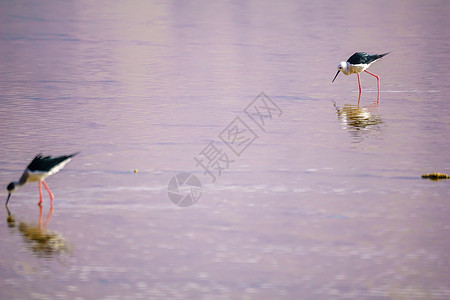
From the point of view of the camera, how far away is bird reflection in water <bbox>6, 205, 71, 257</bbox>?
7996 millimetres

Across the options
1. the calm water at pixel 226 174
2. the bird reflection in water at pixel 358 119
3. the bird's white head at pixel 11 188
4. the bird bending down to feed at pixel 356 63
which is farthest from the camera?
the bird bending down to feed at pixel 356 63

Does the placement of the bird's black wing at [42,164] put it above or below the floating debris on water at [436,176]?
above

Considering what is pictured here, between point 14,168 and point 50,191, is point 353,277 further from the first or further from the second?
point 14,168

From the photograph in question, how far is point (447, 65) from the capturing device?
64.7 feet

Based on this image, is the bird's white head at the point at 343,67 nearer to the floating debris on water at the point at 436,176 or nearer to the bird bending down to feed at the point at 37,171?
the floating debris on water at the point at 436,176

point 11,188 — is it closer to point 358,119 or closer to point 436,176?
point 436,176

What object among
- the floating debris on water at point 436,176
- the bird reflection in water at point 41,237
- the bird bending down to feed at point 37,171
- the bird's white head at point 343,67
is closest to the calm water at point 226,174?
the bird reflection in water at point 41,237

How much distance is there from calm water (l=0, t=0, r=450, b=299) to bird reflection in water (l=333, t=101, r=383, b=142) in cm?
5

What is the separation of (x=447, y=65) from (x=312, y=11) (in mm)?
14764

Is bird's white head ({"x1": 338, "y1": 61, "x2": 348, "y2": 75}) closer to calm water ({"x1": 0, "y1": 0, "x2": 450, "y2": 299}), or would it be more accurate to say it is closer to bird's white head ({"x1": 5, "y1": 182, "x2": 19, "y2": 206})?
calm water ({"x1": 0, "y1": 0, "x2": 450, "y2": 299})

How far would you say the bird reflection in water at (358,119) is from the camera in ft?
43.3

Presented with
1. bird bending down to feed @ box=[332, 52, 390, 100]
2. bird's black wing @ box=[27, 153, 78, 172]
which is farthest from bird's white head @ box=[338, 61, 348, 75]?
bird's black wing @ box=[27, 153, 78, 172]

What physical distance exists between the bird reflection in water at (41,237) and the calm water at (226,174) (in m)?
0.03

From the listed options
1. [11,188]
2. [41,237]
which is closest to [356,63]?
[11,188]
